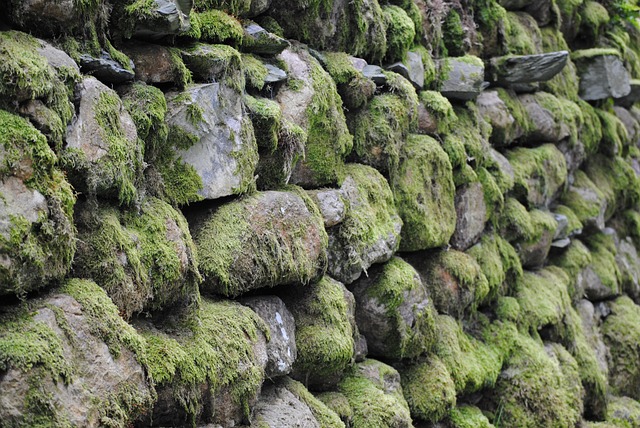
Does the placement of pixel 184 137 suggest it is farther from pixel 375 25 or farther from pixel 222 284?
pixel 375 25

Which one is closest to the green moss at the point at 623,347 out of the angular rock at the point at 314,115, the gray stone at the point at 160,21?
the angular rock at the point at 314,115

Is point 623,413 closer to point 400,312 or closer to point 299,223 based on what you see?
point 400,312

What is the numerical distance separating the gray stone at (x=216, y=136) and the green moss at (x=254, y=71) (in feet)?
1.13

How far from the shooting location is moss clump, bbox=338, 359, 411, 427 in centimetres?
511

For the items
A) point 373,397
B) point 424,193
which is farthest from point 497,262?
point 373,397

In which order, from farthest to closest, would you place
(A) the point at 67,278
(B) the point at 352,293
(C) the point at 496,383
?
(C) the point at 496,383
(B) the point at 352,293
(A) the point at 67,278

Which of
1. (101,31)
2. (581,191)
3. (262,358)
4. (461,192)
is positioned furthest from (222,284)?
(581,191)

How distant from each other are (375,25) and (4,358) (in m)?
4.36

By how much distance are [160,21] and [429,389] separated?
11.7 feet

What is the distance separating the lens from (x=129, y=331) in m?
3.40

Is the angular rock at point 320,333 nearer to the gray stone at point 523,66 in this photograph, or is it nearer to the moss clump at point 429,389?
the moss clump at point 429,389

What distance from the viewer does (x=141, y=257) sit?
3.69m

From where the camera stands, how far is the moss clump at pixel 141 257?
3482 mm

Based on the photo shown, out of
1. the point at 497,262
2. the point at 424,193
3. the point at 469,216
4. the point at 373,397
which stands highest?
the point at 424,193
